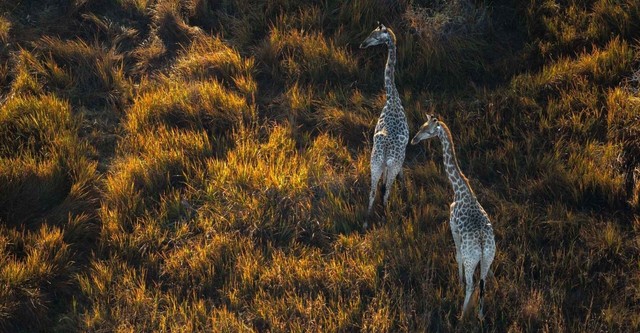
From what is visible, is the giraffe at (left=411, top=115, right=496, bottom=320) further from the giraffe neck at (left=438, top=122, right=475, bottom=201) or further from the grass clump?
the grass clump

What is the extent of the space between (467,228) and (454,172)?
1.97ft

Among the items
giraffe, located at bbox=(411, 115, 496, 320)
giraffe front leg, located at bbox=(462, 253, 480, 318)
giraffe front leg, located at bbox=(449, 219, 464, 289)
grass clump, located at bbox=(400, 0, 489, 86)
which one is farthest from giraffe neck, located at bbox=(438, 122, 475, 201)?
grass clump, located at bbox=(400, 0, 489, 86)

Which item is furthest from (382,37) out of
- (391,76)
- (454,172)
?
(454,172)

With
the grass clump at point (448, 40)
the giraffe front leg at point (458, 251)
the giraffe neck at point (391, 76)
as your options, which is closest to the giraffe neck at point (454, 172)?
the giraffe front leg at point (458, 251)

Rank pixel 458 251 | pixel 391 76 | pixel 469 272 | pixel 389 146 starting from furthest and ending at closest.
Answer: pixel 391 76 → pixel 389 146 → pixel 458 251 → pixel 469 272

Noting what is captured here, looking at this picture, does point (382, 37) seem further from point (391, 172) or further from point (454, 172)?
point (454, 172)

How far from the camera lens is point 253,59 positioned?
10133 millimetres

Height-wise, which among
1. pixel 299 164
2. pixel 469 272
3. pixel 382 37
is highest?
pixel 382 37

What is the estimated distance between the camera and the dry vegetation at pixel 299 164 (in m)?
7.03

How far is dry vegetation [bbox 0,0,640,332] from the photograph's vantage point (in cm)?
703

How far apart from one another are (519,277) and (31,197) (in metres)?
5.15

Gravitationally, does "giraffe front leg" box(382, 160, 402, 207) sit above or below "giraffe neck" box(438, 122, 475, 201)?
below

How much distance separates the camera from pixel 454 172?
6930 mm

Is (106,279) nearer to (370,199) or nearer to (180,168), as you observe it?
(180,168)
